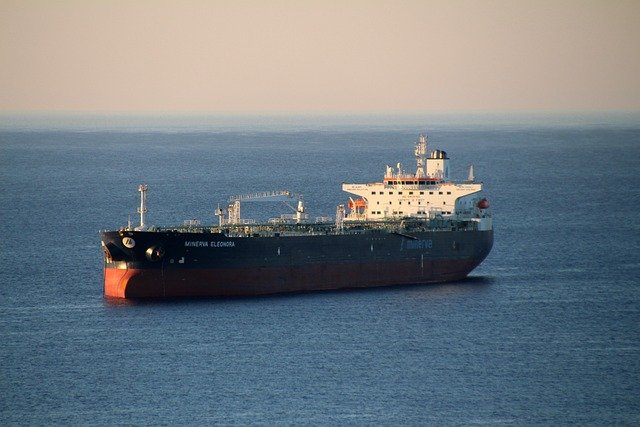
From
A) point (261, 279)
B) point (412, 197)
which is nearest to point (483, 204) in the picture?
point (412, 197)

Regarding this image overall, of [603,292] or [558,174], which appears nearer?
[603,292]

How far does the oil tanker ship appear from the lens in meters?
69.4

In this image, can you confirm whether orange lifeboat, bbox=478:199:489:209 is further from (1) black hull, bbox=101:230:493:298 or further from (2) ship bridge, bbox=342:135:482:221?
(1) black hull, bbox=101:230:493:298

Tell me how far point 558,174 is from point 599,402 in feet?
331

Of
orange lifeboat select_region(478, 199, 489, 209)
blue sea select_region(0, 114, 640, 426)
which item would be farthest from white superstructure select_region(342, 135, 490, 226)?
blue sea select_region(0, 114, 640, 426)

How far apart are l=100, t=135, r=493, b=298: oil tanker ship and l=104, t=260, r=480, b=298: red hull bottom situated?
0.14ft

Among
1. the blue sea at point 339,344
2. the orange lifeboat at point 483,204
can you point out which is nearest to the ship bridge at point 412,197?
the orange lifeboat at point 483,204

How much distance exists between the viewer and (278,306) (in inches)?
2709

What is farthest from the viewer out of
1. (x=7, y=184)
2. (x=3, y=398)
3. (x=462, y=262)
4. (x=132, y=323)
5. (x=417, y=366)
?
(x=7, y=184)

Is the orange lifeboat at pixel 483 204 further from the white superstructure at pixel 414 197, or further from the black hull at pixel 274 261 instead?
the black hull at pixel 274 261

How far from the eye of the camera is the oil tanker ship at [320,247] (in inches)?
2731

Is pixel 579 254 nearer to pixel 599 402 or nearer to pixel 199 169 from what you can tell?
pixel 599 402

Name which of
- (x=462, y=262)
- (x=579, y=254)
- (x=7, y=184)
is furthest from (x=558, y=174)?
(x=462, y=262)

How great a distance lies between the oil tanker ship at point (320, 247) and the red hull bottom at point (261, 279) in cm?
4
